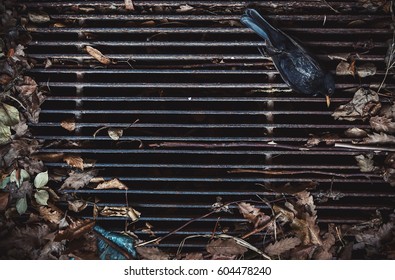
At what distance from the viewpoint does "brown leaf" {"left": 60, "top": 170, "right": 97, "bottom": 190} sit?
5.95ft

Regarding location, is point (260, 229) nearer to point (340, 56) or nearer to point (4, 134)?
point (340, 56)

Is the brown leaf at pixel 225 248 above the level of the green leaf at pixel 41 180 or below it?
below

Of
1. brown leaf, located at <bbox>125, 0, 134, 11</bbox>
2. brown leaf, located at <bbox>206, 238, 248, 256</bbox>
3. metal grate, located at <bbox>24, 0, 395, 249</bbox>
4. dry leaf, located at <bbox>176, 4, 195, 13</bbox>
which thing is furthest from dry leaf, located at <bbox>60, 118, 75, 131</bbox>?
brown leaf, located at <bbox>206, 238, 248, 256</bbox>

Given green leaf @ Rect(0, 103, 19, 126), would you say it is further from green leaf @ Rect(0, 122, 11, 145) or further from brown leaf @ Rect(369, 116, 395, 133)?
brown leaf @ Rect(369, 116, 395, 133)

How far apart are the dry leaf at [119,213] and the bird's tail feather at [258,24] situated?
0.94 meters

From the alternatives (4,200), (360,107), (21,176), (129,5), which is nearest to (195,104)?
(129,5)

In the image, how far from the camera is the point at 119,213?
1845 millimetres

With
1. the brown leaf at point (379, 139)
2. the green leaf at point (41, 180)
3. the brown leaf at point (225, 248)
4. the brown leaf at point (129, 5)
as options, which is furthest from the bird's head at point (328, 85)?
the green leaf at point (41, 180)

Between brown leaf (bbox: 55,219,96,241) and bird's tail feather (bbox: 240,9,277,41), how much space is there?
1091 millimetres

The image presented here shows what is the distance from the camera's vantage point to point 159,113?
179 cm

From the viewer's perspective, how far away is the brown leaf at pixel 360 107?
5.73 feet

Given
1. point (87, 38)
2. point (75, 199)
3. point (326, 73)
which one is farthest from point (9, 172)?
point (326, 73)

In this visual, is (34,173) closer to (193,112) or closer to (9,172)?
(9,172)

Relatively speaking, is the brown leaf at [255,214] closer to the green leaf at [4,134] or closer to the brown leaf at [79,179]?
the brown leaf at [79,179]
